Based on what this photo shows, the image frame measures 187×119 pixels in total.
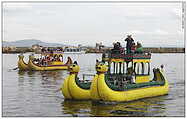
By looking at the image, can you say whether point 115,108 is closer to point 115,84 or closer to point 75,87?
point 115,84

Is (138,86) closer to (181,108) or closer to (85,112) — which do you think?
(181,108)

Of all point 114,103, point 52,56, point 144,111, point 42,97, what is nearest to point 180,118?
point 144,111

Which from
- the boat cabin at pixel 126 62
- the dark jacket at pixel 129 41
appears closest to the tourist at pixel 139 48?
the boat cabin at pixel 126 62

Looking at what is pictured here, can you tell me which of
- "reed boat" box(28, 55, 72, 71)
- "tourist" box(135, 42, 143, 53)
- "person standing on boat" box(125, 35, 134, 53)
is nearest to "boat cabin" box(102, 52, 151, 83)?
"tourist" box(135, 42, 143, 53)

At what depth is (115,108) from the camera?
17.7m

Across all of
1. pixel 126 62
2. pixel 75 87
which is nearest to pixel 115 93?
pixel 75 87

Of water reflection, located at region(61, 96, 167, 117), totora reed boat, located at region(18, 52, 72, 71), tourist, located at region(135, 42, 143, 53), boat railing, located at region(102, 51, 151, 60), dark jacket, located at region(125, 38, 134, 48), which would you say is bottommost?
water reflection, located at region(61, 96, 167, 117)

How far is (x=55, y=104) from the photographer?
63.2ft

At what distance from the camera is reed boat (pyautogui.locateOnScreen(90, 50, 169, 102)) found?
17.8 m

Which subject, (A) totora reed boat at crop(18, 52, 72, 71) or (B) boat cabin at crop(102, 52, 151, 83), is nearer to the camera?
(B) boat cabin at crop(102, 52, 151, 83)

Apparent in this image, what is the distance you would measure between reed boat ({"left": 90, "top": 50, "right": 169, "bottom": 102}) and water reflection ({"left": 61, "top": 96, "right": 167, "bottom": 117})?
29 cm

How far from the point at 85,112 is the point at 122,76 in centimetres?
375

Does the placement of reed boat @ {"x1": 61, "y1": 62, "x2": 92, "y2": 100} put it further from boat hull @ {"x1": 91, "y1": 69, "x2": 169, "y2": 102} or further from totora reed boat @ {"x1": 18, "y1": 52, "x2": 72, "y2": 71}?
totora reed boat @ {"x1": 18, "y1": 52, "x2": 72, "y2": 71}

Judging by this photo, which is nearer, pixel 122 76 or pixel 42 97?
pixel 122 76
